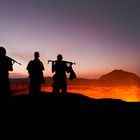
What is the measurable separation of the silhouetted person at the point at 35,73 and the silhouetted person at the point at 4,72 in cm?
274

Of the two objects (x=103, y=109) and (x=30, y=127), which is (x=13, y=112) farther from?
(x=103, y=109)

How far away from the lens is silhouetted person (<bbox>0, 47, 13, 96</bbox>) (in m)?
14.8

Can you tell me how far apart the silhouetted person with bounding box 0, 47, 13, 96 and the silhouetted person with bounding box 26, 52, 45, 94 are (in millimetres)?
2740

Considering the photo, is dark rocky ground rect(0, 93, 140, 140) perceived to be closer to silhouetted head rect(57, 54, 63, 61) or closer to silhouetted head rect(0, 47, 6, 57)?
silhouetted head rect(0, 47, 6, 57)

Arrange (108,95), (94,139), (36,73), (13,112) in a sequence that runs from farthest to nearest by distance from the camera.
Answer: (108,95) < (36,73) < (13,112) < (94,139)

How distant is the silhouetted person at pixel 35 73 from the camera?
58.6 ft

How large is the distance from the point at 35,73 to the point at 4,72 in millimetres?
3196

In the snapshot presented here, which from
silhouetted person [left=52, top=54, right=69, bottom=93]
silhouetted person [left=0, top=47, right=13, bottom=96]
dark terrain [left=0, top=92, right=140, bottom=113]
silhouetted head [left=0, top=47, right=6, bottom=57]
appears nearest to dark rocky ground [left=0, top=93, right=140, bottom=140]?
dark terrain [left=0, top=92, right=140, bottom=113]

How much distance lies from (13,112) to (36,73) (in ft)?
15.5

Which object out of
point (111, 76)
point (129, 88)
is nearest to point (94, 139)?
point (129, 88)

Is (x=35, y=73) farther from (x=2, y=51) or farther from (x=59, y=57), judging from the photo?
(x=2, y=51)

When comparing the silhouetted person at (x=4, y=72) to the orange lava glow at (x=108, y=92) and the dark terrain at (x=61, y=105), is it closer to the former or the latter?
the dark terrain at (x=61, y=105)

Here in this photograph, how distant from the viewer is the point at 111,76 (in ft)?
520

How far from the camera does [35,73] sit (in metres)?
18.0
